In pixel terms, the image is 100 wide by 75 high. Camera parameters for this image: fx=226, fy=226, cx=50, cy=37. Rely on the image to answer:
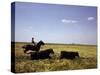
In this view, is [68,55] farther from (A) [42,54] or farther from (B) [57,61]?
(A) [42,54]

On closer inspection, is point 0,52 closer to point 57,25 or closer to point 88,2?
point 57,25

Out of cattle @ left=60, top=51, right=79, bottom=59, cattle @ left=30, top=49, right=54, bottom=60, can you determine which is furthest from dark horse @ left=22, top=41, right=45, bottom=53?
cattle @ left=60, top=51, right=79, bottom=59

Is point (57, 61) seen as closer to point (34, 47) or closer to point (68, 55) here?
point (68, 55)

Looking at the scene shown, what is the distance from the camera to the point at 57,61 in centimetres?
362

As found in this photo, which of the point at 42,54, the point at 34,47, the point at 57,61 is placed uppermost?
the point at 34,47

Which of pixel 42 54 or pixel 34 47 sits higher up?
pixel 34 47

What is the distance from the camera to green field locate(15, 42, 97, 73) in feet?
11.1

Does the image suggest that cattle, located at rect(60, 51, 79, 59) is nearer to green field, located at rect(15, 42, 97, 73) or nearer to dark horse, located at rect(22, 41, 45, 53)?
green field, located at rect(15, 42, 97, 73)

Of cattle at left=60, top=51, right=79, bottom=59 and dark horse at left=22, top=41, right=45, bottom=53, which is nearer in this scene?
dark horse at left=22, top=41, right=45, bottom=53

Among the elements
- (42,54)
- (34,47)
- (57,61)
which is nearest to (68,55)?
(57,61)

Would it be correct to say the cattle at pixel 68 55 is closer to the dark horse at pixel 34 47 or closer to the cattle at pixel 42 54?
the cattle at pixel 42 54

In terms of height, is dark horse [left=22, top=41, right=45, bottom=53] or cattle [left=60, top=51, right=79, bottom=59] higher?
dark horse [left=22, top=41, right=45, bottom=53]

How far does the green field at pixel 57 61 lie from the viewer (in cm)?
338

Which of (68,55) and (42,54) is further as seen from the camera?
(68,55)
